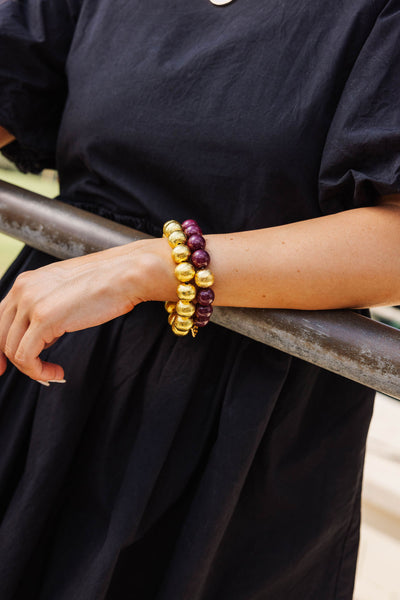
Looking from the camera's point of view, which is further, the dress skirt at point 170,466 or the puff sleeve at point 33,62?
the puff sleeve at point 33,62

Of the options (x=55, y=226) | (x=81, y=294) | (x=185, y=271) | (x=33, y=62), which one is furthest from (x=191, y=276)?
(x=33, y=62)

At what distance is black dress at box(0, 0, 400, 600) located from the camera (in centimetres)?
65

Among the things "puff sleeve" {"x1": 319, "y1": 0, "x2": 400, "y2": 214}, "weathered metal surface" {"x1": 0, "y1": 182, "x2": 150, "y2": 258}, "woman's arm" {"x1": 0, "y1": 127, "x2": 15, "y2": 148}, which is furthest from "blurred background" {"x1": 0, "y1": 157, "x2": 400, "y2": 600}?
"puff sleeve" {"x1": 319, "y1": 0, "x2": 400, "y2": 214}

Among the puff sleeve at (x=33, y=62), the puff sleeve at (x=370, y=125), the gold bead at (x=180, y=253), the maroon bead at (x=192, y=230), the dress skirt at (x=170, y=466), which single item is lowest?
the dress skirt at (x=170, y=466)

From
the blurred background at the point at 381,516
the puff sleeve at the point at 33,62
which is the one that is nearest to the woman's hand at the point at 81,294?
the puff sleeve at the point at 33,62

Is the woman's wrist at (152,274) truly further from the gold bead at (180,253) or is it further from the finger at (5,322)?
the finger at (5,322)

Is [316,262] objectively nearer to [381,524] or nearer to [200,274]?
[200,274]

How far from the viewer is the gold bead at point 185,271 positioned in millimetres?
578

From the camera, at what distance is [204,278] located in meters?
0.57

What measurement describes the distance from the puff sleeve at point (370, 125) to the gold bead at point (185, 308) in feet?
0.72

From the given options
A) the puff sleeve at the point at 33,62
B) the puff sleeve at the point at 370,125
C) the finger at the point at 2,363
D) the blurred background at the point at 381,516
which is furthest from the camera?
the blurred background at the point at 381,516

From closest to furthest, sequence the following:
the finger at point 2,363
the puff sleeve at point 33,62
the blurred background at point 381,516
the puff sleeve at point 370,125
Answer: the puff sleeve at point 370,125
the finger at point 2,363
the puff sleeve at point 33,62
the blurred background at point 381,516

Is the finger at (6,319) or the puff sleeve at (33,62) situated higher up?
the puff sleeve at (33,62)

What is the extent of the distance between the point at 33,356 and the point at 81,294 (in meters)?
0.10
